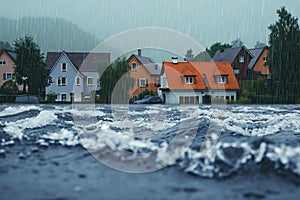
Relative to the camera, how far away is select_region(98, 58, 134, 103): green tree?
102 ft

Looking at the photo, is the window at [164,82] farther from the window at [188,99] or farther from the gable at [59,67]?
the gable at [59,67]

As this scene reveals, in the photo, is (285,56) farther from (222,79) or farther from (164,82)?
(164,82)

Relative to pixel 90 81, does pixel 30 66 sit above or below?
above

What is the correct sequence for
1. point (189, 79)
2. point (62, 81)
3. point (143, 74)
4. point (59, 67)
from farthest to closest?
point (143, 74), point (59, 67), point (62, 81), point (189, 79)

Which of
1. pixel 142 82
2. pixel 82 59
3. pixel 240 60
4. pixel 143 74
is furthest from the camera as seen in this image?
pixel 82 59

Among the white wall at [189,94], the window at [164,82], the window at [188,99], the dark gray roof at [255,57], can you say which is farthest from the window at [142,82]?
the dark gray roof at [255,57]

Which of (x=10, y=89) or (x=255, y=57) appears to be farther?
(x=255, y=57)

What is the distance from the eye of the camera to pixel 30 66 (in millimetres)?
34438

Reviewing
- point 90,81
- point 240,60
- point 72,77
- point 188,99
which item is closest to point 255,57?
point 240,60

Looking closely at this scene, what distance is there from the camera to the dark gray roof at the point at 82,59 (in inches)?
1610

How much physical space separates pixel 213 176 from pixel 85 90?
3757 centimetres

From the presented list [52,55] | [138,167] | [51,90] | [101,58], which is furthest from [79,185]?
[52,55]

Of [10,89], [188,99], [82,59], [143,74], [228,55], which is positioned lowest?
[188,99]

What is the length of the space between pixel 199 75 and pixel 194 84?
1.72 m
